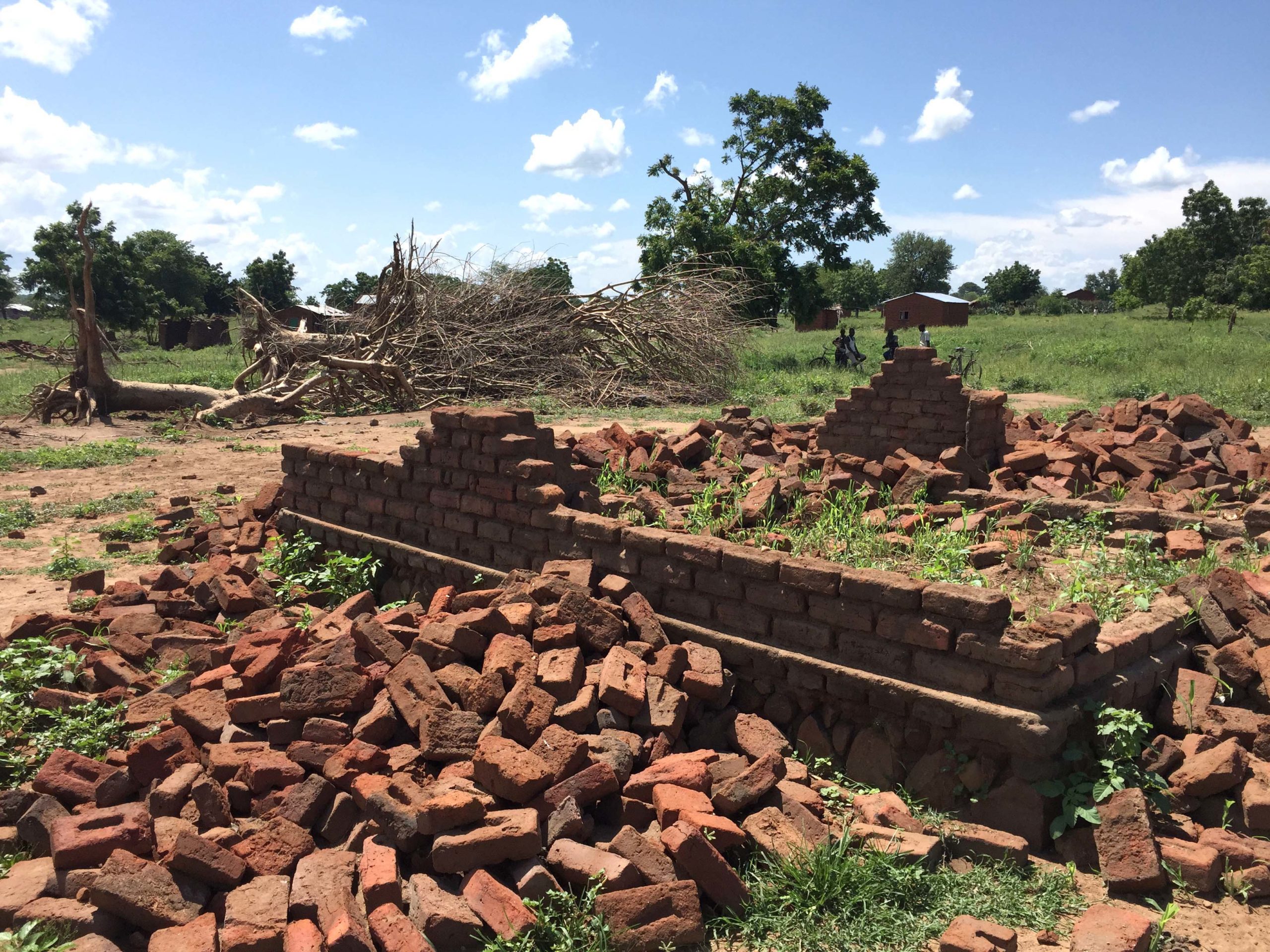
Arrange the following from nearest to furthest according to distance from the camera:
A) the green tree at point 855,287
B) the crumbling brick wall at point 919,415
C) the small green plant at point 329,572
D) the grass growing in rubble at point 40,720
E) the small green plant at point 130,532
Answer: the grass growing in rubble at point 40,720, the small green plant at point 329,572, the small green plant at point 130,532, the crumbling brick wall at point 919,415, the green tree at point 855,287

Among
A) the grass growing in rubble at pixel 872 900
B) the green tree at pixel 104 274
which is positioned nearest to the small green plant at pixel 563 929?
the grass growing in rubble at pixel 872 900

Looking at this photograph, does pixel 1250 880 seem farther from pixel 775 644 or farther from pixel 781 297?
pixel 781 297

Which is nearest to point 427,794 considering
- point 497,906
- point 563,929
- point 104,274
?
point 497,906

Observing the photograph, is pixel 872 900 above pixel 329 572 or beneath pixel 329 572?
beneath

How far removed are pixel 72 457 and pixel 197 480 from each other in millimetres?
2376

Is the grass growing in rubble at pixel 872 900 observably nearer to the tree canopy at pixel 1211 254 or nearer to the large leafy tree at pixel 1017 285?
the tree canopy at pixel 1211 254

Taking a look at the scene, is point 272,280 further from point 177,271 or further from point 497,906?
point 497,906

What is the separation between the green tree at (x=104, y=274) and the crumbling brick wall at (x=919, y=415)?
35.5 m

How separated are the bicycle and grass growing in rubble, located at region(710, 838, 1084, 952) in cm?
1071

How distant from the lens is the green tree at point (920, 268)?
80125 millimetres

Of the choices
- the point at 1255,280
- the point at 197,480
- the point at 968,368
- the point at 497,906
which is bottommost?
the point at 497,906

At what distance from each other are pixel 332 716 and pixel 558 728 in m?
1.03

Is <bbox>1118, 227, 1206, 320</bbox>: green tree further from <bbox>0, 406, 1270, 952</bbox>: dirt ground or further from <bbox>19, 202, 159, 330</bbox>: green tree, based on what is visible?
<bbox>19, 202, 159, 330</bbox>: green tree

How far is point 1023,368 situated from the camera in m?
20.2
